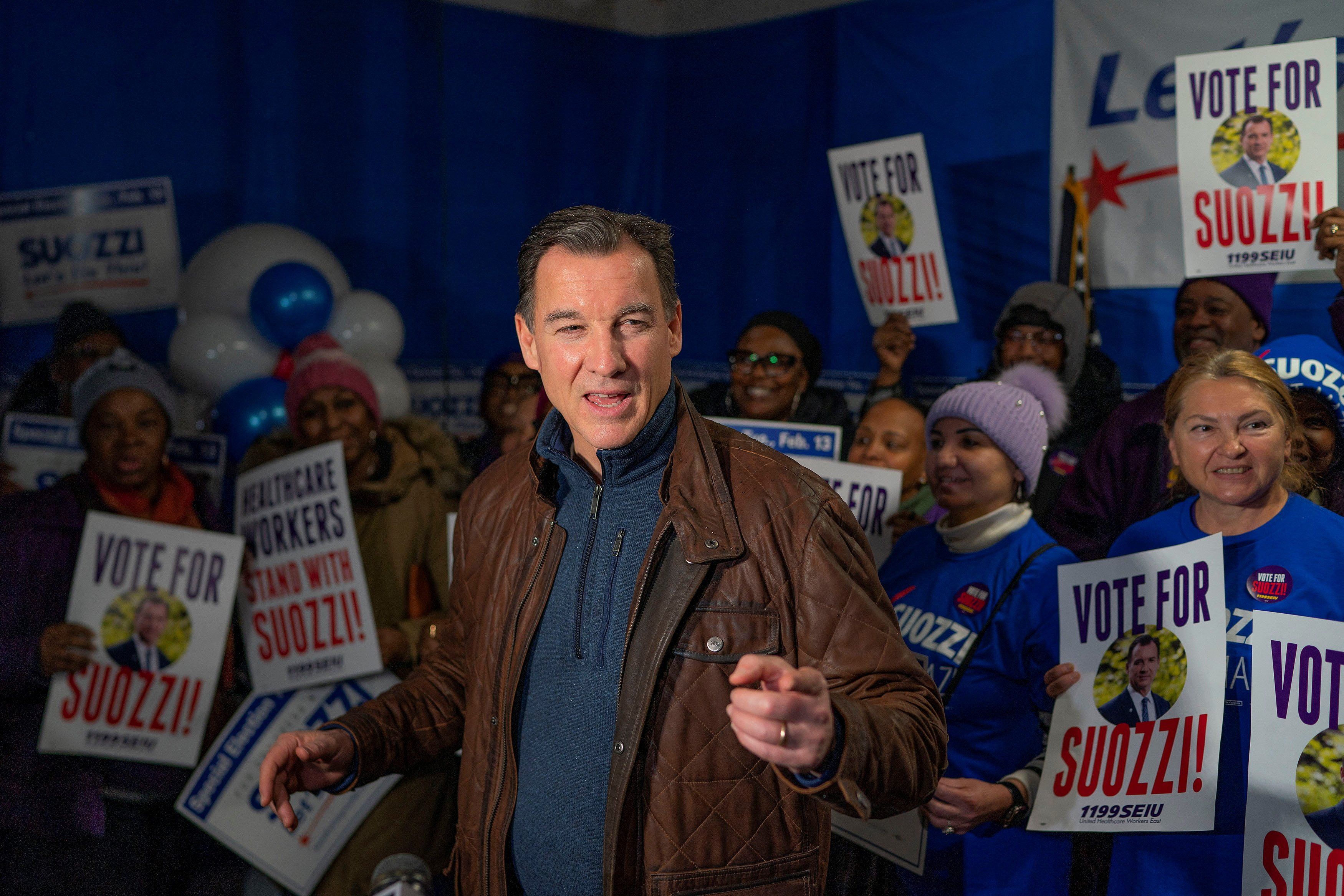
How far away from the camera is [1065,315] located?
3592 mm

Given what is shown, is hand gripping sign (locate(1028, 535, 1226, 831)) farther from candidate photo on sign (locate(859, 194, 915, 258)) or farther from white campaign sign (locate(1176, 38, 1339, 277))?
candidate photo on sign (locate(859, 194, 915, 258))

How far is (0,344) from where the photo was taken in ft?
13.9

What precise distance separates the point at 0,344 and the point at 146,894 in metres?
2.19

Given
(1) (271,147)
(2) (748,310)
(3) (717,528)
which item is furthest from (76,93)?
(3) (717,528)

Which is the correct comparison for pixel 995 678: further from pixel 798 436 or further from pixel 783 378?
pixel 783 378

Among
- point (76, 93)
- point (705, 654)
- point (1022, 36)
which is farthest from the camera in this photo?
point (76, 93)

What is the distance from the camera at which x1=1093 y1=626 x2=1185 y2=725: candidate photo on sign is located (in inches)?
109

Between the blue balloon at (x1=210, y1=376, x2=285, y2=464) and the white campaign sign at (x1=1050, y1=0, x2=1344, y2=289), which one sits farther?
A: the blue balloon at (x1=210, y1=376, x2=285, y2=464)

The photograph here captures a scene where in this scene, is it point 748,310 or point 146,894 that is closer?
point 146,894

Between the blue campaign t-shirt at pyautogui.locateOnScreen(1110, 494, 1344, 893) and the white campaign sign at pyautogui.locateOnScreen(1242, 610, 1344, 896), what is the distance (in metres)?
0.05

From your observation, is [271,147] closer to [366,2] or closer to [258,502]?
[366,2]

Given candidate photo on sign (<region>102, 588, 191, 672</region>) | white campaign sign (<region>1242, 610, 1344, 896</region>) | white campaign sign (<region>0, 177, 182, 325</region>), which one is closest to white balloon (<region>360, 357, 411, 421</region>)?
white campaign sign (<region>0, 177, 182, 325</region>)

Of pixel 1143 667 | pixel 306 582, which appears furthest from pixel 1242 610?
pixel 306 582

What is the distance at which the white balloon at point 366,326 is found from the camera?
178 inches
